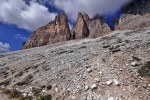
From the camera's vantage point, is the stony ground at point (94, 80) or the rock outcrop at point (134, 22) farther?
the rock outcrop at point (134, 22)

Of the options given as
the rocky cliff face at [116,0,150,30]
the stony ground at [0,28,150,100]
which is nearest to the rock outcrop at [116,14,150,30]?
the rocky cliff face at [116,0,150,30]

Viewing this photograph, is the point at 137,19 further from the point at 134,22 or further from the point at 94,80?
the point at 94,80

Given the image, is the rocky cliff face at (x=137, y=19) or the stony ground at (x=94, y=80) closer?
the stony ground at (x=94, y=80)

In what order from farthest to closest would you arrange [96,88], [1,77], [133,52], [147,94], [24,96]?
1. [1,77]
2. [133,52]
3. [24,96]
4. [96,88]
5. [147,94]

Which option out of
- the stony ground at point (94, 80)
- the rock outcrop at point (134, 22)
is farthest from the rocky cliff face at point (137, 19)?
the stony ground at point (94, 80)

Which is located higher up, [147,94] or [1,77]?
[1,77]

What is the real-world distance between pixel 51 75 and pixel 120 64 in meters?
9.51

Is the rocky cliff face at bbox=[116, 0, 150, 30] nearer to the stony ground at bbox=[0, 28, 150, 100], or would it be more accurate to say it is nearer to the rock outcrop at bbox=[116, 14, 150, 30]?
the rock outcrop at bbox=[116, 14, 150, 30]

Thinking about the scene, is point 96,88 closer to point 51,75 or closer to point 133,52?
point 51,75

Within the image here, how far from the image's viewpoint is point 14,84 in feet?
105

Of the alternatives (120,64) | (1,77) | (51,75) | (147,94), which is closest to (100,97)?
(147,94)

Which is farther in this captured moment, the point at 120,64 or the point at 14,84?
the point at 14,84

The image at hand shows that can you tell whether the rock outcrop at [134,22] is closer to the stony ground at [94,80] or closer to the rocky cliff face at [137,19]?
the rocky cliff face at [137,19]

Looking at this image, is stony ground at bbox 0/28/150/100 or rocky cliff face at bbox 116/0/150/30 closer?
stony ground at bbox 0/28/150/100
